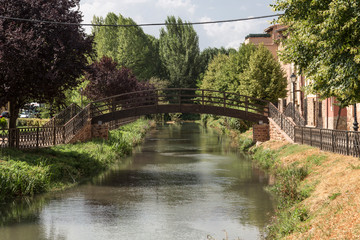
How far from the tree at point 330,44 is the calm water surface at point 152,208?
447 centimetres

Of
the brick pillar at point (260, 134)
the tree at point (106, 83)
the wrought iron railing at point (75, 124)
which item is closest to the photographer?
the wrought iron railing at point (75, 124)

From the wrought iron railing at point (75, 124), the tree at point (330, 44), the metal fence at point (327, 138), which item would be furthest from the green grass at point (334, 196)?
the wrought iron railing at point (75, 124)

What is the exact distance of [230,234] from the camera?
440 inches

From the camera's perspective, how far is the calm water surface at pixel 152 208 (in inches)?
451

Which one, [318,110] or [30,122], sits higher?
[318,110]

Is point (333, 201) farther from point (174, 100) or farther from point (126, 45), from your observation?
point (126, 45)

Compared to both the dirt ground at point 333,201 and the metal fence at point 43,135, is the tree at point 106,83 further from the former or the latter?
the dirt ground at point 333,201

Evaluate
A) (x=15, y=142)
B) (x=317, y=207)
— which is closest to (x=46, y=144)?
(x=15, y=142)

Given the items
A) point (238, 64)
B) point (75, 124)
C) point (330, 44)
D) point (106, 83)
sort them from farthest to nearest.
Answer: point (238, 64) → point (106, 83) → point (75, 124) → point (330, 44)

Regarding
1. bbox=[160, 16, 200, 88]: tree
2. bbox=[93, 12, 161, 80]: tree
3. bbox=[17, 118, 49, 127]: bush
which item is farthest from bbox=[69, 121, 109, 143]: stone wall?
bbox=[160, 16, 200, 88]: tree

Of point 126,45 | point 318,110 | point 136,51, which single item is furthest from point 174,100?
point 136,51

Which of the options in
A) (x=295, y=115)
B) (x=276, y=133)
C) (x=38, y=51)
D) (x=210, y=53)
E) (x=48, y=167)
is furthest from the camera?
(x=210, y=53)

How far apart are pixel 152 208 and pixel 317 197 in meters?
5.06

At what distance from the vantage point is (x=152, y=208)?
14.3 m
